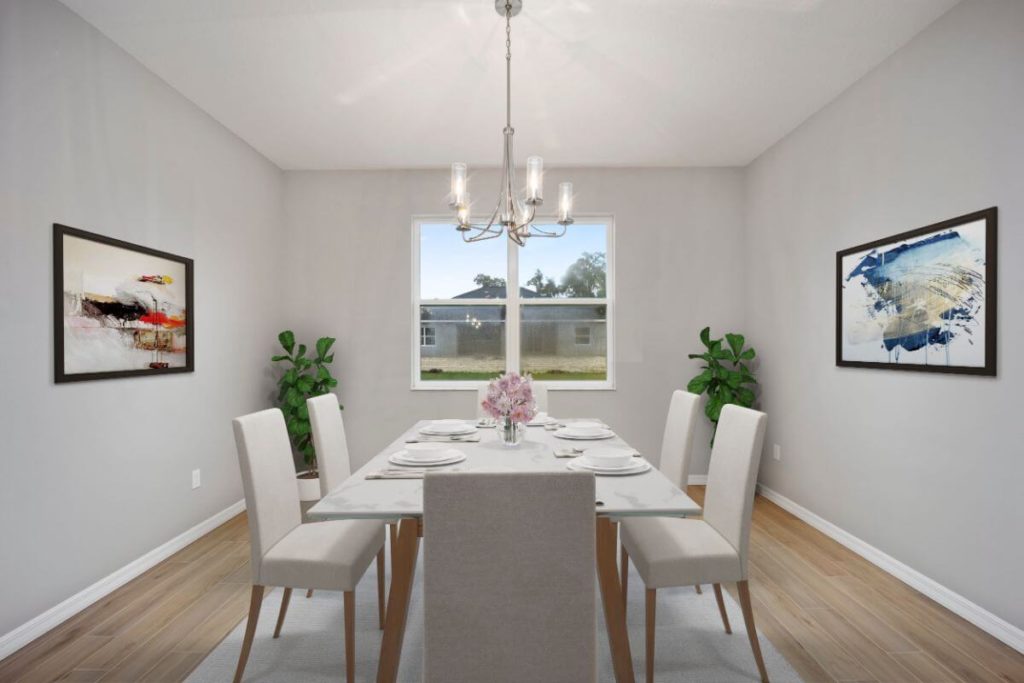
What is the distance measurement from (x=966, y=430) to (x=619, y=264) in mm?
2715

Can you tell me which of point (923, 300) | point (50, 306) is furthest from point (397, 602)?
point (923, 300)

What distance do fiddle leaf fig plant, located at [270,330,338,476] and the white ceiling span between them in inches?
61.3

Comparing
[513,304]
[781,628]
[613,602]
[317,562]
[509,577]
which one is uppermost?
[513,304]

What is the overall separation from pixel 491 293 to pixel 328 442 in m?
2.53

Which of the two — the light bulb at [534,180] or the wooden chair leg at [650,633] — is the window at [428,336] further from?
the wooden chair leg at [650,633]

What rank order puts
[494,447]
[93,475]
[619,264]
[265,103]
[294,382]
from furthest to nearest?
[619,264] → [294,382] → [265,103] → [93,475] → [494,447]

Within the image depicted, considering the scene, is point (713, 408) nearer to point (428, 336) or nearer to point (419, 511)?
point (428, 336)

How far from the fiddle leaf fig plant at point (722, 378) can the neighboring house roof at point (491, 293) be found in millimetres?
1490

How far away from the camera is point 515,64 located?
292 cm

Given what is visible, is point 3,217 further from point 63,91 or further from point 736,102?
point 736,102

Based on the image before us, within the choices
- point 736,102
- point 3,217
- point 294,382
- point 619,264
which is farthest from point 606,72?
point 294,382

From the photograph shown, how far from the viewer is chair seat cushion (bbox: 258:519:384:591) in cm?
185

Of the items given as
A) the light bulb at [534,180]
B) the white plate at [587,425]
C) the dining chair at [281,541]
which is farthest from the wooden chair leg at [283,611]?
the light bulb at [534,180]

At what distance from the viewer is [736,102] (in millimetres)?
3398
